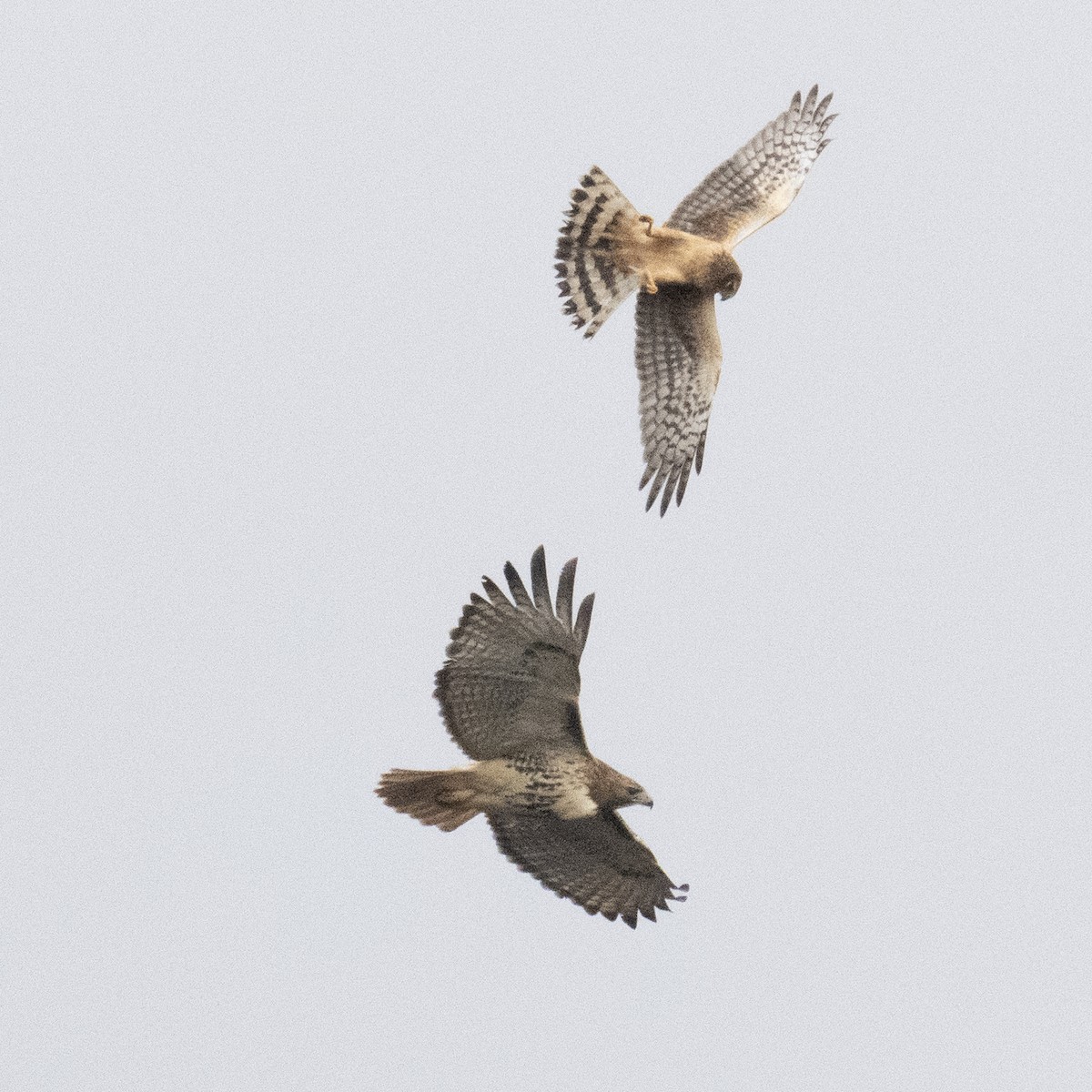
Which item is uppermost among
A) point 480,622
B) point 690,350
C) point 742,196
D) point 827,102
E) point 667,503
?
point 827,102

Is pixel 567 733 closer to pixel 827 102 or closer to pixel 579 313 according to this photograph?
pixel 579 313

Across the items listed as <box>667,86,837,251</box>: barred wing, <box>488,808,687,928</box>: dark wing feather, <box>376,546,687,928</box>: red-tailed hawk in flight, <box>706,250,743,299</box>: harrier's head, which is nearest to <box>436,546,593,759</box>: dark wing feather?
<box>376,546,687,928</box>: red-tailed hawk in flight

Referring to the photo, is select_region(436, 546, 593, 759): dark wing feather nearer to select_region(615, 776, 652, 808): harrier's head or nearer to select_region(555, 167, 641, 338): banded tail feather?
select_region(615, 776, 652, 808): harrier's head

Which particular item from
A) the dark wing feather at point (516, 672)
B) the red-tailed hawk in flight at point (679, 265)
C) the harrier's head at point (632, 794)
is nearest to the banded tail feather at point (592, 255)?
the red-tailed hawk in flight at point (679, 265)

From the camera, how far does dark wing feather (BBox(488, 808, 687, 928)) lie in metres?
9.47

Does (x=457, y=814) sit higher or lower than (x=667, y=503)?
lower

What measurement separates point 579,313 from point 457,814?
8.48 ft

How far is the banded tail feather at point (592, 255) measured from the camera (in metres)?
10.0

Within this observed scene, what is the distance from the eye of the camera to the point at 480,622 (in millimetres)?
8727

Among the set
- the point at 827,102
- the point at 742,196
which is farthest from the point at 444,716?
the point at 827,102

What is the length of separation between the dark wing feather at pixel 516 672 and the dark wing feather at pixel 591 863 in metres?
0.55

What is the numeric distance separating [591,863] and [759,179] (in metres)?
4.00

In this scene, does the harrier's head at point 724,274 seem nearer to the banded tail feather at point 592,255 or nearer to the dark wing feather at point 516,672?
the banded tail feather at point 592,255

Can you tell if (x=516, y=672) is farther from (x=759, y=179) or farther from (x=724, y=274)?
(x=759, y=179)
